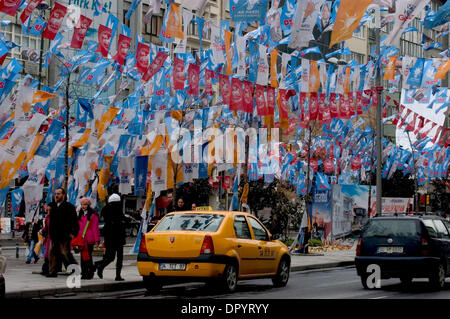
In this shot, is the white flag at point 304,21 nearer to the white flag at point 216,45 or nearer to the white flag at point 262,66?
the white flag at point 216,45

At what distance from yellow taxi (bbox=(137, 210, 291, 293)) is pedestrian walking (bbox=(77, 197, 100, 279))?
193 cm

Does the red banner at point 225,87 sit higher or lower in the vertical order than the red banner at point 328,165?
higher

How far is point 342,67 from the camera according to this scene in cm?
2875

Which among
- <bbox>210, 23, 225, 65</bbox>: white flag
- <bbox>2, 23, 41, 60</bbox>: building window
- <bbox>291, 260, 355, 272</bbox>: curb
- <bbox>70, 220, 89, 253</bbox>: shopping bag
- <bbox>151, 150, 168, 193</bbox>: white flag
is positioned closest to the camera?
<bbox>70, 220, 89, 253</bbox>: shopping bag

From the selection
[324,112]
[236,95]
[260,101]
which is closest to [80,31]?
[236,95]

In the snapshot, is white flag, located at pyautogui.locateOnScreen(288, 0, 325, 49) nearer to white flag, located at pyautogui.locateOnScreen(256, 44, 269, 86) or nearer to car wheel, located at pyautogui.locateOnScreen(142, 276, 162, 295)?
white flag, located at pyautogui.locateOnScreen(256, 44, 269, 86)

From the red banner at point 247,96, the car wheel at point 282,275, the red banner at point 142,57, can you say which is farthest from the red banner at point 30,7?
the red banner at point 247,96

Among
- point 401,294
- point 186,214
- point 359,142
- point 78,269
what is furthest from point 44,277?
point 359,142

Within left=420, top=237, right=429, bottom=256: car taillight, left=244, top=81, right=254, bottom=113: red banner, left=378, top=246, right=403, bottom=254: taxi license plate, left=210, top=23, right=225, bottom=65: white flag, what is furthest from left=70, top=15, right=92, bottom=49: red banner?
left=420, top=237, right=429, bottom=256: car taillight

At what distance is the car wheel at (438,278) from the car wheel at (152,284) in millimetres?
5421

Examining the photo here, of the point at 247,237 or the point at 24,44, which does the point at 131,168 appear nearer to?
the point at 247,237

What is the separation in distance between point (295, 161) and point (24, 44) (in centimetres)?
1968

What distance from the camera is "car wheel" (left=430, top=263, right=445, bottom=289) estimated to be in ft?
55.9

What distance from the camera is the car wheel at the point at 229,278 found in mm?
15234
